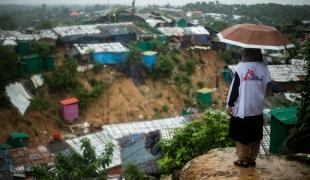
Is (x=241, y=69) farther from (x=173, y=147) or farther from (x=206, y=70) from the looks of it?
(x=206, y=70)

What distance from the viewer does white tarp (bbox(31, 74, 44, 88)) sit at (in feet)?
66.8

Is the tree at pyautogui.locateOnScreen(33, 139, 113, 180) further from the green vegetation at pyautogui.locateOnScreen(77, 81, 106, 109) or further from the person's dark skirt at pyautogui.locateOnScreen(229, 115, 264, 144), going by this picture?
the green vegetation at pyautogui.locateOnScreen(77, 81, 106, 109)

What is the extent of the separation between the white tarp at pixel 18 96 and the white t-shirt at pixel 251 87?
16.4 m

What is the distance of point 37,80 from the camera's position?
20.7m

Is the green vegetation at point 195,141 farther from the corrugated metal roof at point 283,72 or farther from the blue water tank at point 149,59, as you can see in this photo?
the blue water tank at point 149,59

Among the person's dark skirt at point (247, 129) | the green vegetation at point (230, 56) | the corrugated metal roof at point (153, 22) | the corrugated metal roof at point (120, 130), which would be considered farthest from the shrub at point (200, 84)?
the person's dark skirt at point (247, 129)

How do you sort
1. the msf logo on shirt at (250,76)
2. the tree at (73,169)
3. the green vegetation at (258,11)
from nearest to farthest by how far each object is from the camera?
the msf logo on shirt at (250,76), the tree at (73,169), the green vegetation at (258,11)

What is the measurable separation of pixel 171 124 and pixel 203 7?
1750 inches

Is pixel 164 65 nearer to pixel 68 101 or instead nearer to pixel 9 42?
pixel 68 101

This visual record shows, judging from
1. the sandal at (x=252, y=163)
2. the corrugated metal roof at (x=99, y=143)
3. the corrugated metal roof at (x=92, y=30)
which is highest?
the sandal at (x=252, y=163)

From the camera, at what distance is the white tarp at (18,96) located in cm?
1848

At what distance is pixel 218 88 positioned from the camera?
85.3 feet

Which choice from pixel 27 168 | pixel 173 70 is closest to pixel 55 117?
pixel 27 168

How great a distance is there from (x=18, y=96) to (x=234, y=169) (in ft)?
55.2
